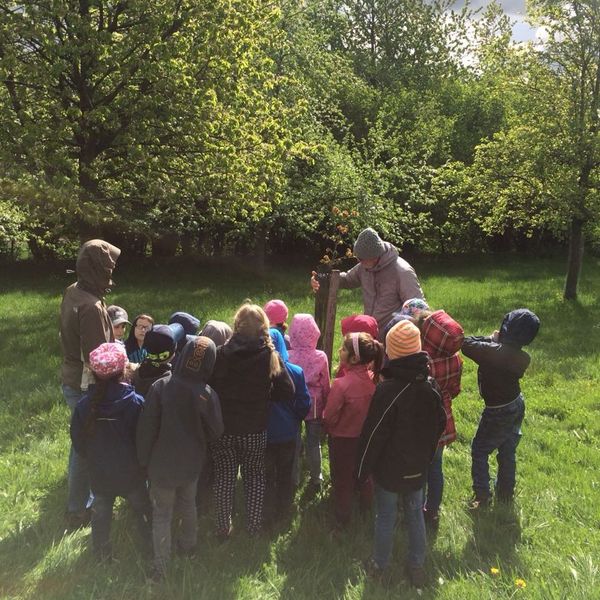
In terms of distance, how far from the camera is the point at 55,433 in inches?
231

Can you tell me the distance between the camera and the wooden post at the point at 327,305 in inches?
219

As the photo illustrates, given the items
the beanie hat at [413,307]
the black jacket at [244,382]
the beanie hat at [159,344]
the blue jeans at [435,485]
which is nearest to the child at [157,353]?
the beanie hat at [159,344]

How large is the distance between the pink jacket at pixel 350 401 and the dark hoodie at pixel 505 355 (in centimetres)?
85

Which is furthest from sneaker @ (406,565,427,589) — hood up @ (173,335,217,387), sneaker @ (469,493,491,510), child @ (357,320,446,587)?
hood up @ (173,335,217,387)

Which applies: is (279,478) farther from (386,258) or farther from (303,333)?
(386,258)

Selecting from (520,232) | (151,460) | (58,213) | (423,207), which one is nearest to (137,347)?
(151,460)

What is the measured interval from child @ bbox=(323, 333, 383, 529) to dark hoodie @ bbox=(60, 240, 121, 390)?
1804 mm

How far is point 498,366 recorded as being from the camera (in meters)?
4.17

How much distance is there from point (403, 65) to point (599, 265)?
17050 millimetres

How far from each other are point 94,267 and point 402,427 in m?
2.54

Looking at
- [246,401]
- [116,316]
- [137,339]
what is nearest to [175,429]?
[246,401]

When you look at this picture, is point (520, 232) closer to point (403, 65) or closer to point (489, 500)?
point (403, 65)

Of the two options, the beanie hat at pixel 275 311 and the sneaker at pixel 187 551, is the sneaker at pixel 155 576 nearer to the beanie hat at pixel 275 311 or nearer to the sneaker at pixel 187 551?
the sneaker at pixel 187 551

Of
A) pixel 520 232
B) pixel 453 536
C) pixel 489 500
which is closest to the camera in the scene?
pixel 453 536
